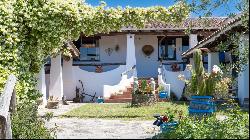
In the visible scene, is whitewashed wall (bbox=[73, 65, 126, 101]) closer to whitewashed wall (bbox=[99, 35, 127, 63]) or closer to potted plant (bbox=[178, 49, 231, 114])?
whitewashed wall (bbox=[99, 35, 127, 63])

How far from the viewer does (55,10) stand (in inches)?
557

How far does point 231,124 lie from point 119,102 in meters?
17.4

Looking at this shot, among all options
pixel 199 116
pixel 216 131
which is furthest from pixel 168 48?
pixel 216 131

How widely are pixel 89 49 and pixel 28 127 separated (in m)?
22.6

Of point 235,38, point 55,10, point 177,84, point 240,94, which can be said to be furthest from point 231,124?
point 177,84

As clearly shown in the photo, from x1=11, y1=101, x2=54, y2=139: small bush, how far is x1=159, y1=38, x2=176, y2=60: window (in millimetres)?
21073

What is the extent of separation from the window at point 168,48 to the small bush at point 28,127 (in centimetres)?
2107

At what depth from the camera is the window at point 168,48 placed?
103ft

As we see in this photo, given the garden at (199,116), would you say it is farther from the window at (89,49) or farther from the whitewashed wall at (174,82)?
the window at (89,49)

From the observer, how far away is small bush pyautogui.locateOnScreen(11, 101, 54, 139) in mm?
8141

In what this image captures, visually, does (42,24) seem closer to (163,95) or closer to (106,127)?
(106,127)

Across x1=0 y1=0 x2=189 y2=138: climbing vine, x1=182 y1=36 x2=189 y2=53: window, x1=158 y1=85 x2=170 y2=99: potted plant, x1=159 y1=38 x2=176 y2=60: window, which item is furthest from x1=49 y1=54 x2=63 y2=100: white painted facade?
x1=182 y1=36 x2=189 y2=53: window

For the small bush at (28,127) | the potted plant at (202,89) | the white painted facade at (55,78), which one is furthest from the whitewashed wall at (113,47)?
the small bush at (28,127)

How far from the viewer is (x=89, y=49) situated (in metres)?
31.4
